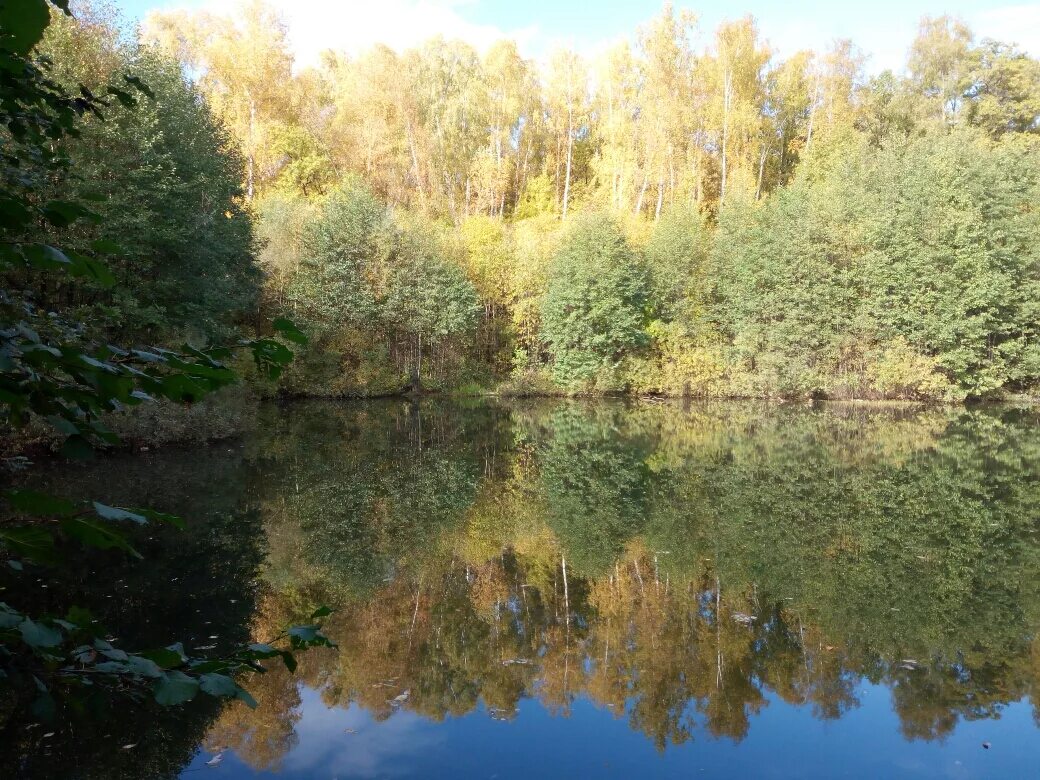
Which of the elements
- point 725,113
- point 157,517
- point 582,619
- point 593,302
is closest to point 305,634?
point 157,517

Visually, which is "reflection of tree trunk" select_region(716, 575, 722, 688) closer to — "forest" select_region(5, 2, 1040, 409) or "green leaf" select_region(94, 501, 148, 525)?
"green leaf" select_region(94, 501, 148, 525)

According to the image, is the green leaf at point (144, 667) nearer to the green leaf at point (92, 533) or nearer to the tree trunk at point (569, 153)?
the green leaf at point (92, 533)

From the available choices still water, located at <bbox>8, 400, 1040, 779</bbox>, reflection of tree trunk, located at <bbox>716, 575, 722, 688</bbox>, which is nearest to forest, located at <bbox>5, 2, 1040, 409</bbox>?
still water, located at <bbox>8, 400, 1040, 779</bbox>

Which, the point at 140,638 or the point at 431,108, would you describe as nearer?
the point at 140,638

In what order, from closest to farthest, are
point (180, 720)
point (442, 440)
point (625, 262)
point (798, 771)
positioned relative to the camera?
1. point (798, 771)
2. point (180, 720)
3. point (442, 440)
4. point (625, 262)

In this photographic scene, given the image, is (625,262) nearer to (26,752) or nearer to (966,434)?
(966,434)

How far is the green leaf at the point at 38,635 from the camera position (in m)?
1.37

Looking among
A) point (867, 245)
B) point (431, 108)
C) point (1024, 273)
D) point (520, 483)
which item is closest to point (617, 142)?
point (431, 108)

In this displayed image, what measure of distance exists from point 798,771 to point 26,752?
506cm

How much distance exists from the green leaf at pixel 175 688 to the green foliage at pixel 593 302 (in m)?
32.9

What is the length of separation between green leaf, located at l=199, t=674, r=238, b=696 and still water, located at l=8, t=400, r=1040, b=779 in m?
3.99

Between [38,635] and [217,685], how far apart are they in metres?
0.35

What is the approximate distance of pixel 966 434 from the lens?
21.0m

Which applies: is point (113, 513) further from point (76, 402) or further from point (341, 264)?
point (341, 264)
